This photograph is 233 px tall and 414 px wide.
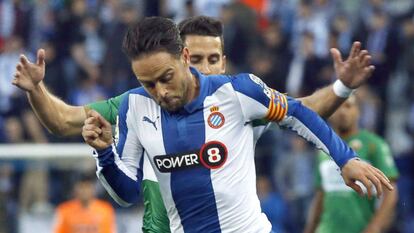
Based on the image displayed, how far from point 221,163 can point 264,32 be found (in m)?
12.2

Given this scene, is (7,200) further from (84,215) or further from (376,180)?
(376,180)

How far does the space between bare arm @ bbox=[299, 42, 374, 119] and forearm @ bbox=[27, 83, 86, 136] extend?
60.6 inches

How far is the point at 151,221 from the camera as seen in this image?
7.78 meters

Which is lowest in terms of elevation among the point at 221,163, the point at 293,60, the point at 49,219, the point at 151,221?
the point at 49,219

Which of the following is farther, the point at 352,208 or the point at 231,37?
the point at 231,37

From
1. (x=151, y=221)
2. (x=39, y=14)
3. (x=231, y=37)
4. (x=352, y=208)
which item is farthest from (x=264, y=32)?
(x=151, y=221)

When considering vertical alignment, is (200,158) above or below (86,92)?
above

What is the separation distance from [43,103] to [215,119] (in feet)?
4.73

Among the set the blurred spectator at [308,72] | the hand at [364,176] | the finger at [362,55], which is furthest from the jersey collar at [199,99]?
the blurred spectator at [308,72]

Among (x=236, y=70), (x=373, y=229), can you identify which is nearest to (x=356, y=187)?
(x=373, y=229)

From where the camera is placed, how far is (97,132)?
675 cm

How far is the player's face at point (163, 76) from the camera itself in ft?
22.4

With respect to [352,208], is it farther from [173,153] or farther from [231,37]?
[231,37]

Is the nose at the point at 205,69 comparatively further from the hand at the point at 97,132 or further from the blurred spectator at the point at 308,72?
the blurred spectator at the point at 308,72
